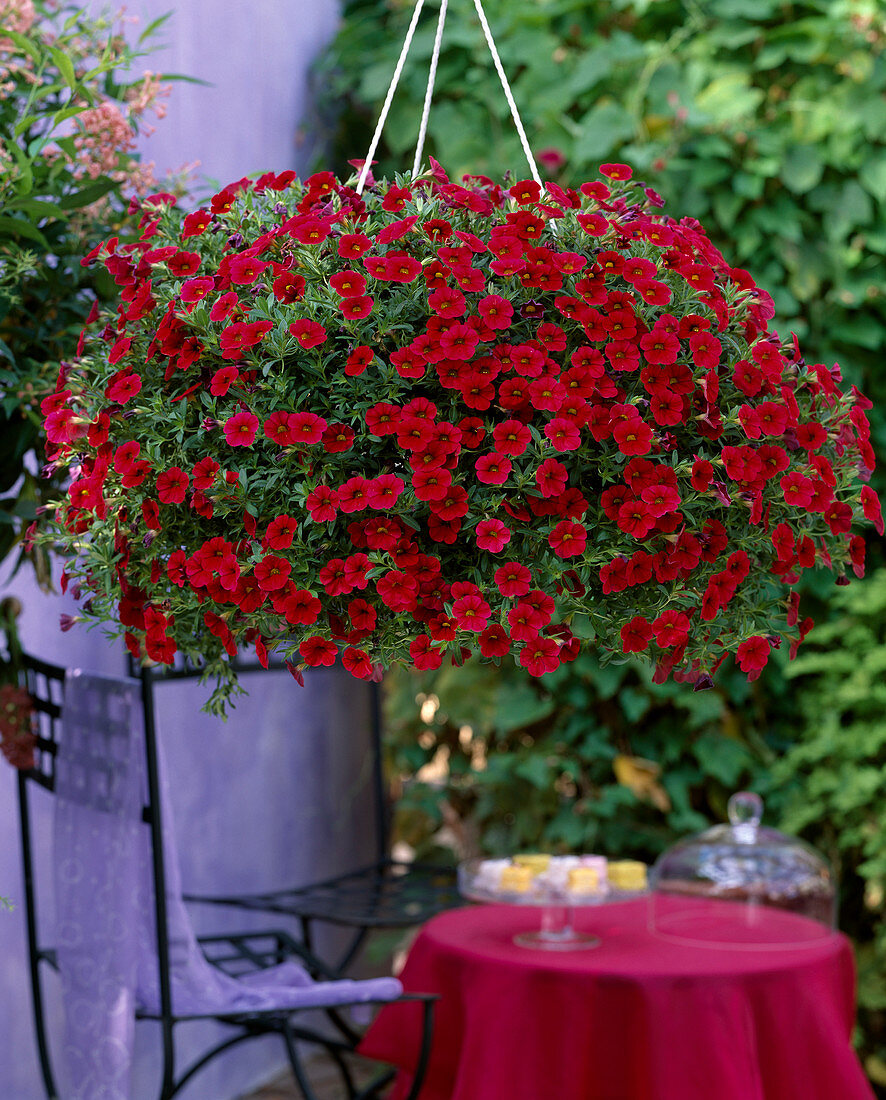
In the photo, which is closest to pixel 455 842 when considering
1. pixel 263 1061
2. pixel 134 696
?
pixel 263 1061

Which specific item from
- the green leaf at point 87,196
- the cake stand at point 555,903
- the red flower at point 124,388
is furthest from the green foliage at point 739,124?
the red flower at point 124,388

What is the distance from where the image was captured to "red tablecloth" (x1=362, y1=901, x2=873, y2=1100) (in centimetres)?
176

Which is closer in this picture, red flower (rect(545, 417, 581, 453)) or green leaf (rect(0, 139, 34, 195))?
red flower (rect(545, 417, 581, 453))

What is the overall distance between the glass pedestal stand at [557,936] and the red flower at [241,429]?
53.1 inches

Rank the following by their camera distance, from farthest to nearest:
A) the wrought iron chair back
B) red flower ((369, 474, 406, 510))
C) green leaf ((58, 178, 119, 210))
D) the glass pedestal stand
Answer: the wrought iron chair back < the glass pedestal stand < green leaf ((58, 178, 119, 210)) < red flower ((369, 474, 406, 510))

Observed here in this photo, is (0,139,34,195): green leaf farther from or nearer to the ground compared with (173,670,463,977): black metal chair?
farther from the ground

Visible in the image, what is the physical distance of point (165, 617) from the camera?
3.13 feet

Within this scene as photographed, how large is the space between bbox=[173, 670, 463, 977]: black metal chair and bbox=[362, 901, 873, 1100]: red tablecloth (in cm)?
40

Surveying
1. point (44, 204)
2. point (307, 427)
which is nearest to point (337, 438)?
point (307, 427)

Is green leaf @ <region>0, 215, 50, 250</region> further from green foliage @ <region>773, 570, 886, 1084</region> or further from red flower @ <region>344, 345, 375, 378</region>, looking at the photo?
green foliage @ <region>773, 570, 886, 1084</region>

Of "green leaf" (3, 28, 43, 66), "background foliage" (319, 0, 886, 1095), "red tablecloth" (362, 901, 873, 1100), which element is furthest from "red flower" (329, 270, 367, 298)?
"background foliage" (319, 0, 886, 1095)

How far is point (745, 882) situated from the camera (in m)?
2.15

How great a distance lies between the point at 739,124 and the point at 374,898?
6.31 ft

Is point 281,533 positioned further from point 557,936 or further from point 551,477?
point 557,936
